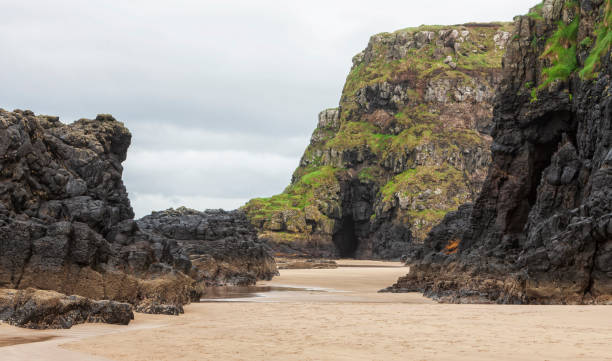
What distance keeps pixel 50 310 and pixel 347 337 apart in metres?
7.55

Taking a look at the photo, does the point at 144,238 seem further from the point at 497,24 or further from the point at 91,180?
the point at 497,24

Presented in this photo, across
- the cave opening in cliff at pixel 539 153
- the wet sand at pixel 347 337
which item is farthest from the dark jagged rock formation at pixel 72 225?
the cave opening in cliff at pixel 539 153

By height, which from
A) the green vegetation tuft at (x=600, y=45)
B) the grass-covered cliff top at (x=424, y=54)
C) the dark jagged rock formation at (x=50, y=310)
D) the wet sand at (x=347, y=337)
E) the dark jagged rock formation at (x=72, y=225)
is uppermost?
the grass-covered cliff top at (x=424, y=54)

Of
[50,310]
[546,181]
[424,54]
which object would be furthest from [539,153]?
[424,54]

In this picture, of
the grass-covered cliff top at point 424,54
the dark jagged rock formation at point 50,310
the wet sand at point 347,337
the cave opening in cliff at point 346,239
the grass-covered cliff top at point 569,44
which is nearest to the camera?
the wet sand at point 347,337

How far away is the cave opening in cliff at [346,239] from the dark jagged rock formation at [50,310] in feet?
352

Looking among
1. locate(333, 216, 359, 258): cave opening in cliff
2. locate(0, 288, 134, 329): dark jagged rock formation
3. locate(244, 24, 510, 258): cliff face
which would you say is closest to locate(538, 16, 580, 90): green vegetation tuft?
locate(0, 288, 134, 329): dark jagged rock formation

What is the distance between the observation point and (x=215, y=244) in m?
43.7

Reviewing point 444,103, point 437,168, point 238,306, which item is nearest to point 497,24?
point 444,103

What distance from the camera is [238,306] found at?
2100 centimetres

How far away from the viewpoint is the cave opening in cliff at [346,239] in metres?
121

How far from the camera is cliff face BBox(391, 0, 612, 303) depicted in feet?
63.6

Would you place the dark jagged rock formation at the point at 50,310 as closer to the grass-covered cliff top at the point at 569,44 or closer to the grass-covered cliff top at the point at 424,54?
the grass-covered cliff top at the point at 569,44

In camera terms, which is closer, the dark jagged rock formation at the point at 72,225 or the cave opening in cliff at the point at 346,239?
the dark jagged rock formation at the point at 72,225
